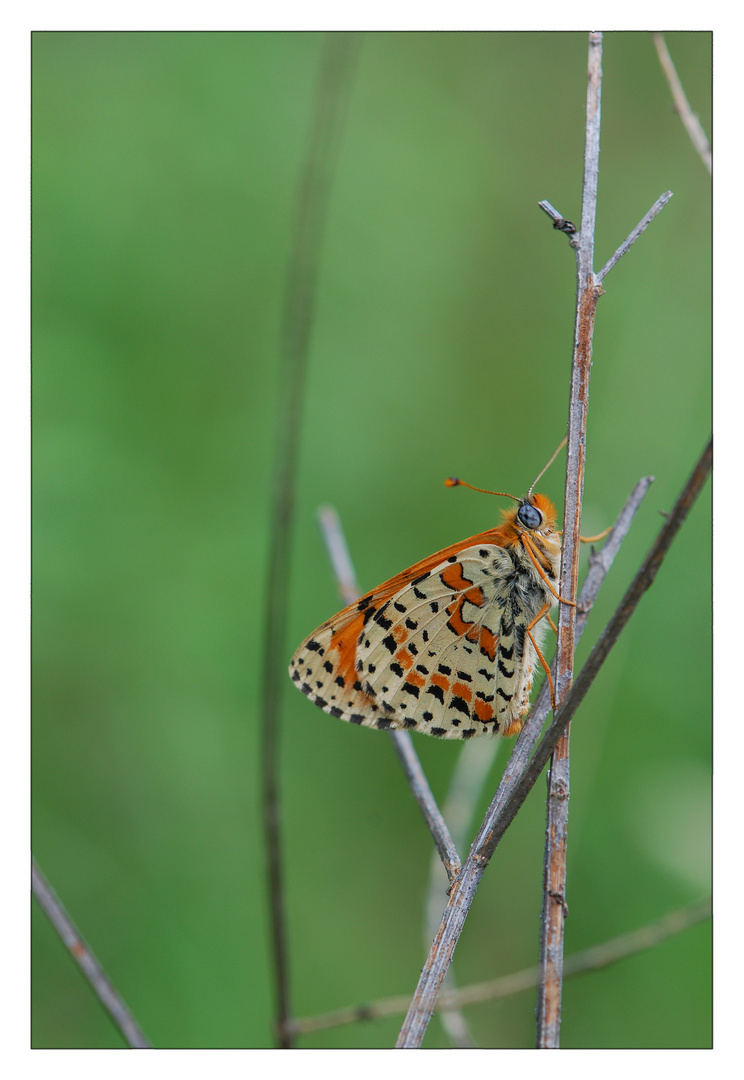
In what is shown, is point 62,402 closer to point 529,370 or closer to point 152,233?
point 152,233

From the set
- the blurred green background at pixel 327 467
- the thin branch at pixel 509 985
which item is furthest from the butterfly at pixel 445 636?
the thin branch at pixel 509 985

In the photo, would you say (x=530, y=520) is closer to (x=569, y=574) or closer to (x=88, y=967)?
(x=569, y=574)

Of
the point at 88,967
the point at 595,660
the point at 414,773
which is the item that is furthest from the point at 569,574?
the point at 88,967

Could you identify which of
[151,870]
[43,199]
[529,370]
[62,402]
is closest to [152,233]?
[43,199]

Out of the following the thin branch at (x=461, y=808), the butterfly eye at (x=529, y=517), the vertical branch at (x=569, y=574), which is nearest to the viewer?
the vertical branch at (x=569, y=574)

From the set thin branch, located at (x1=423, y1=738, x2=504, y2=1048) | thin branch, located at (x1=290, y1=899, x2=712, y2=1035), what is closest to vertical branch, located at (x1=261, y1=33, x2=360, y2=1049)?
thin branch, located at (x1=290, y1=899, x2=712, y2=1035)

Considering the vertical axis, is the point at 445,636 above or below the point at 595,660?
below

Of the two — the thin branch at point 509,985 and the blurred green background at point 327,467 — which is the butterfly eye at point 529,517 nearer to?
the blurred green background at point 327,467

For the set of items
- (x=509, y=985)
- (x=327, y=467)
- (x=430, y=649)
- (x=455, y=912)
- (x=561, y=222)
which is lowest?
(x=509, y=985)
